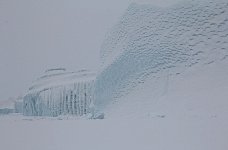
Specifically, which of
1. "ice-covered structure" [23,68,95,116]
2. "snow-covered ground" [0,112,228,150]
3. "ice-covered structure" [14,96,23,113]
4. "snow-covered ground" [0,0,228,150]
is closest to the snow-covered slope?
"snow-covered ground" [0,0,228,150]

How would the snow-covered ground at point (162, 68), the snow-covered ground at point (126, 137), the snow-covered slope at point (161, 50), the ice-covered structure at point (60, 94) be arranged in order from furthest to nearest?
the ice-covered structure at point (60, 94), the snow-covered slope at point (161, 50), the snow-covered ground at point (162, 68), the snow-covered ground at point (126, 137)

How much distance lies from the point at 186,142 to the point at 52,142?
49 centimetres

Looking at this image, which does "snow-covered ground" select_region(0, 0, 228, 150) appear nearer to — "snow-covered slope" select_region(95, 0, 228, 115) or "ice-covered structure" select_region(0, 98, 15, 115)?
"snow-covered slope" select_region(95, 0, 228, 115)

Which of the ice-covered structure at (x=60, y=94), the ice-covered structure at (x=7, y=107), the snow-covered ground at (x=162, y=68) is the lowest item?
the ice-covered structure at (x=7, y=107)

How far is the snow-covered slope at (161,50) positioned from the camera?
2.72 meters

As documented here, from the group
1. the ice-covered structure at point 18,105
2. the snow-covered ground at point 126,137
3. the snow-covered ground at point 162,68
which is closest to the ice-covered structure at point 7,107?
the ice-covered structure at point 18,105

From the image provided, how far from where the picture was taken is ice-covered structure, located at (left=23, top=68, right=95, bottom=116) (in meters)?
3.59

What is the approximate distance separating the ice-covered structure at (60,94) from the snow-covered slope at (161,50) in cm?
46

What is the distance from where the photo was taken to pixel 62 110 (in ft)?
12.0

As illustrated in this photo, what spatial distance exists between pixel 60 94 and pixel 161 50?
4.54 feet

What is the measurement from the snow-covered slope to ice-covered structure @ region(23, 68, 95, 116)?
463 mm

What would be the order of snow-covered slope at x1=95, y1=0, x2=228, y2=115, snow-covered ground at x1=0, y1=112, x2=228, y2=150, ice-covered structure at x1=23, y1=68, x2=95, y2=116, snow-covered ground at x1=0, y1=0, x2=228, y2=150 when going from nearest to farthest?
snow-covered ground at x1=0, y1=112, x2=228, y2=150 → snow-covered ground at x1=0, y1=0, x2=228, y2=150 → snow-covered slope at x1=95, y1=0, x2=228, y2=115 → ice-covered structure at x1=23, y1=68, x2=95, y2=116

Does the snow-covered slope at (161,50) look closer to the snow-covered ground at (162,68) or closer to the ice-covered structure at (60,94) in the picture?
the snow-covered ground at (162,68)

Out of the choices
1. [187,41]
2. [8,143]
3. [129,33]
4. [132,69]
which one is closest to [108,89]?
[132,69]
